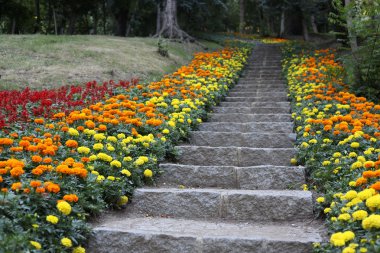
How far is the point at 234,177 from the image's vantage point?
5086mm

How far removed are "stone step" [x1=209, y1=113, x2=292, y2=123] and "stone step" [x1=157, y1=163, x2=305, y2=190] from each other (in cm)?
258

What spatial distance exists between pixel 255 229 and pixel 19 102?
180 inches

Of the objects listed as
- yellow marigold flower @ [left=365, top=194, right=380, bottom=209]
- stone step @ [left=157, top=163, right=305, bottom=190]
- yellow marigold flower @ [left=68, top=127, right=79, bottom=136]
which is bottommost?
stone step @ [left=157, top=163, right=305, bottom=190]

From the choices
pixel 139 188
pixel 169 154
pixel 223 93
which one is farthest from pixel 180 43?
pixel 139 188

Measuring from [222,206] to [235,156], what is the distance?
140cm

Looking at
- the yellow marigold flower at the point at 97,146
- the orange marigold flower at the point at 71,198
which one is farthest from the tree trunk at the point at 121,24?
the orange marigold flower at the point at 71,198

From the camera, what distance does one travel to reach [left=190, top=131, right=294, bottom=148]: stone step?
626 centimetres

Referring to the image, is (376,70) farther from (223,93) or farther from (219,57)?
(219,57)

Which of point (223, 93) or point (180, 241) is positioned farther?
point (223, 93)

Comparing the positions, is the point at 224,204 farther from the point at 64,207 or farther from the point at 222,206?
the point at 64,207

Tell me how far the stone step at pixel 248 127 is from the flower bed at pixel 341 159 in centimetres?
22

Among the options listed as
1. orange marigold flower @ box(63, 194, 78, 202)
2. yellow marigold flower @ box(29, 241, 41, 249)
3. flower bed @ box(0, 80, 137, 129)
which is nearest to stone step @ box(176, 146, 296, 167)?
flower bed @ box(0, 80, 137, 129)

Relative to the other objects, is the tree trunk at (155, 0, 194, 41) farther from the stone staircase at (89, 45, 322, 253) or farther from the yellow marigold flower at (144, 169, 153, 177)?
the yellow marigold flower at (144, 169, 153, 177)

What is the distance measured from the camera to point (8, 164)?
3697 millimetres
